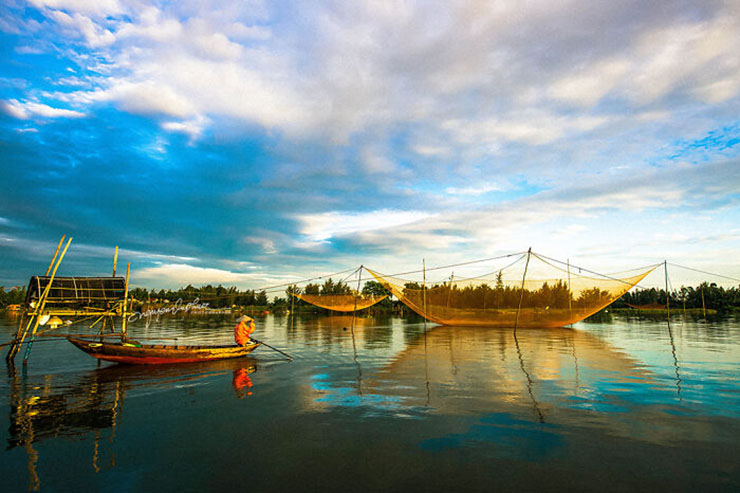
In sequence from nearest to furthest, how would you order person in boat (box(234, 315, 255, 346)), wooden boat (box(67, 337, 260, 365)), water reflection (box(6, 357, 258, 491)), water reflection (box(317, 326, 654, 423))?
water reflection (box(6, 357, 258, 491)) < water reflection (box(317, 326, 654, 423)) < wooden boat (box(67, 337, 260, 365)) < person in boat (box(234, 315, 255, 346))

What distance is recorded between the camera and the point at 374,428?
638 cm

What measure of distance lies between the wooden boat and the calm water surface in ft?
1.69

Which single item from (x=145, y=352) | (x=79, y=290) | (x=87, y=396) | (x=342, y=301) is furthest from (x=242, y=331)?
(x=342, y=301)

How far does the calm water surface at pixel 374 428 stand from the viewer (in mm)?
4664

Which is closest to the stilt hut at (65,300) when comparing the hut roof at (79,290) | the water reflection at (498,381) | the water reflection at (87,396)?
the hut roof at (79,290)

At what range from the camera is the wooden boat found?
39.3 feet

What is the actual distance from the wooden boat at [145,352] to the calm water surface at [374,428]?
1.69 feet

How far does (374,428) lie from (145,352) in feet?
31.2

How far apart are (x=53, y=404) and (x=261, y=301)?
285ft

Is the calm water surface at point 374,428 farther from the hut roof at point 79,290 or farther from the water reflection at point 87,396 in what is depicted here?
the hut roof at point 79,290

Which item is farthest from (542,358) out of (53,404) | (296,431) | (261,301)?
(261,301)

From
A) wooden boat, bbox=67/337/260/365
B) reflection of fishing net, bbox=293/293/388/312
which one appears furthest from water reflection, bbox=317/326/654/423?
reflection of fishing net, bbox=293/293/388/312

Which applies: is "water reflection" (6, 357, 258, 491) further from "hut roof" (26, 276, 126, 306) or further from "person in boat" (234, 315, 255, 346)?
"hut roof" (26, 276, 126, 306)

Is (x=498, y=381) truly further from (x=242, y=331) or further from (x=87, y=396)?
(x=87, y=396)
